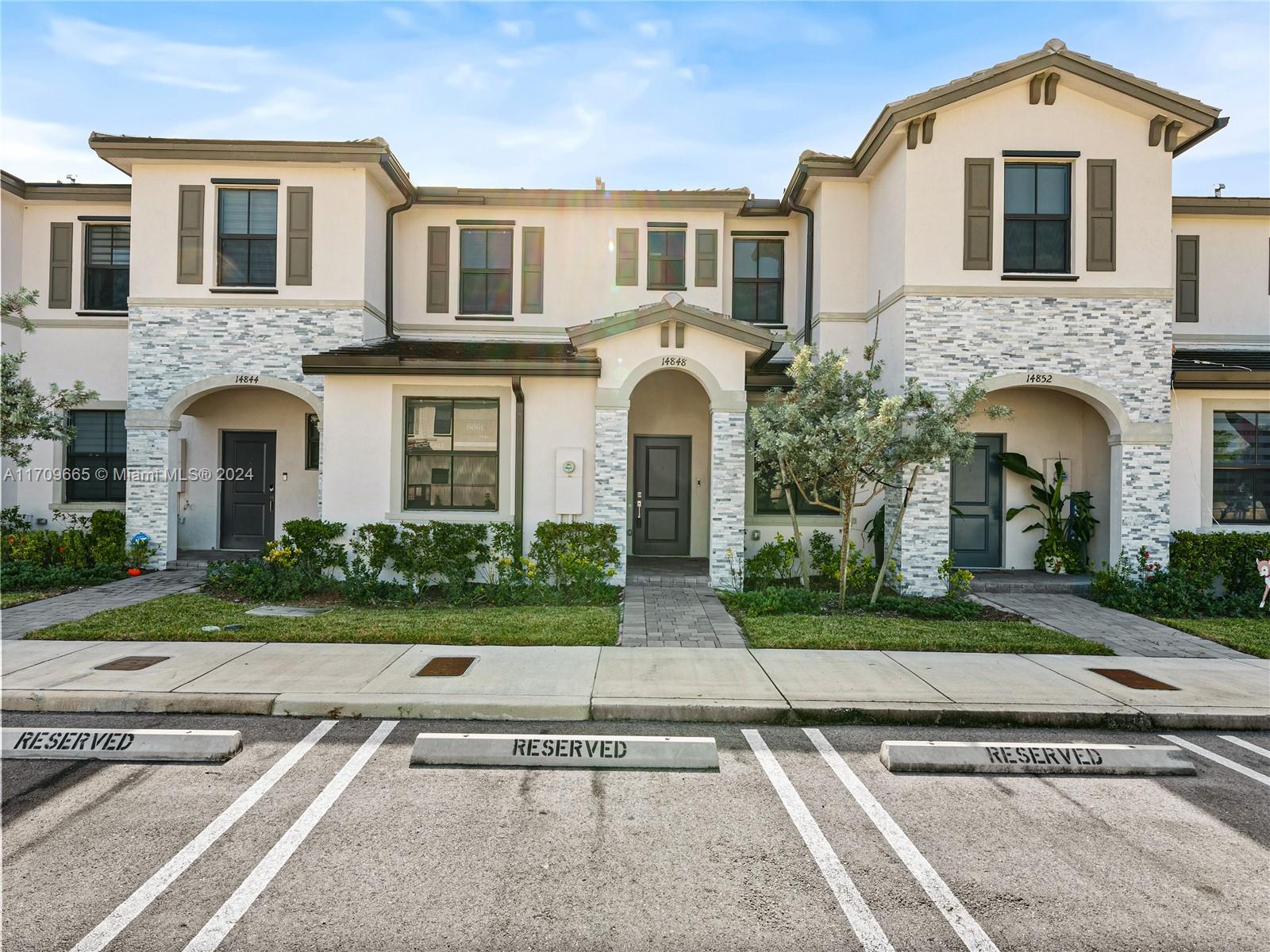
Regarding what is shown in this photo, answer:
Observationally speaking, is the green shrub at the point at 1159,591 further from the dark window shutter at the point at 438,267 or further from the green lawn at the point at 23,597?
the green lawn at the point at 23,597

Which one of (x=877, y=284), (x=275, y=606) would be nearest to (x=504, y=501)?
(x=275, y=606)

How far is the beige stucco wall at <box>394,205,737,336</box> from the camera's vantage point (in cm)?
1462

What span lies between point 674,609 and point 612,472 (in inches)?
106

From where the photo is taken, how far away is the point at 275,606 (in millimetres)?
9852

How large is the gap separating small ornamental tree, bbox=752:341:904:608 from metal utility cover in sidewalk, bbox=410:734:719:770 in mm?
4998

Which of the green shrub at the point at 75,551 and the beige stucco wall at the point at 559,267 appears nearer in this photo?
the green shrub at the point at 75,551

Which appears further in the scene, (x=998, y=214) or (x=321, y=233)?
(x=321, y=233)

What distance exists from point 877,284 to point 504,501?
768 centimetres

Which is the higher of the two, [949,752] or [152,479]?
[152,479]

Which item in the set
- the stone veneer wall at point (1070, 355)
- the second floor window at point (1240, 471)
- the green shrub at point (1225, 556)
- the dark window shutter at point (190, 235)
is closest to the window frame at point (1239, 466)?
the second floor window at point (1240, 471)

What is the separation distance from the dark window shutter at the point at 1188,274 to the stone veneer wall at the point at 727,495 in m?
10.0

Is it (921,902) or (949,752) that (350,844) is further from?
(949,752)

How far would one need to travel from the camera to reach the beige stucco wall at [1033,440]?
13141mm

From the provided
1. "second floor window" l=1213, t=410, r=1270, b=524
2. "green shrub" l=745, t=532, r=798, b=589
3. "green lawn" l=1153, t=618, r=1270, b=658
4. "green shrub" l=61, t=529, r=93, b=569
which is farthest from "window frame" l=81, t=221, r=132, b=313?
"second floor window" l=1213, t=410, r=1270, b=524
